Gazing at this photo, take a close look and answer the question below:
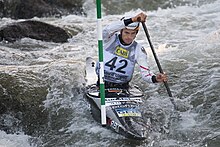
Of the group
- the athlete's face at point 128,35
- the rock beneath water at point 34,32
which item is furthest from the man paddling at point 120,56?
the rock beneath water at point 34,32

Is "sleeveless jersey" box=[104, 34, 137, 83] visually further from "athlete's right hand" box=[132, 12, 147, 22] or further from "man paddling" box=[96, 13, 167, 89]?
"athlete's right hand" box=[132, 12, 147, 22]

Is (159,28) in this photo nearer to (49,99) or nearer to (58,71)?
(58,71)

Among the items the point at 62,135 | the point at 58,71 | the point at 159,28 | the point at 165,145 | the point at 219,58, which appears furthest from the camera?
the point at 159,28

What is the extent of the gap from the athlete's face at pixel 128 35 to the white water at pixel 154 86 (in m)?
1.14

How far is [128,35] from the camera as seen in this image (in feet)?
20.9

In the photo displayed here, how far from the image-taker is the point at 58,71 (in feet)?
25.4

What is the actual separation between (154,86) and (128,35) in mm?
1642

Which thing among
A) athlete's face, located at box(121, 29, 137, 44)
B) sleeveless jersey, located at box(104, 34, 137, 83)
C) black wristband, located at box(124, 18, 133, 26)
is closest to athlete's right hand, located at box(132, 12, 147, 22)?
black wristband, located at box(124, 18, 133, 26)

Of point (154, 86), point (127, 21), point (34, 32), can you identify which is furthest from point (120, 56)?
point (34, 32)

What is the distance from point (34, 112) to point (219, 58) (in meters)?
3.87

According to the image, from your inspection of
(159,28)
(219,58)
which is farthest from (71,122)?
(159,28)

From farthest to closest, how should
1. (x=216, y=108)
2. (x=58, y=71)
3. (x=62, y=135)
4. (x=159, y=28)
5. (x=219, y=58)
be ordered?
(x=159, y=28)
(x=219, y=58)
(x=58, y=71)
(x=216, y=108)
(x=62, y=135)

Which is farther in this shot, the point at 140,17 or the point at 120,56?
the point at 120,56

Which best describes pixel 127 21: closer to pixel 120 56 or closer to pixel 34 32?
pixel 120 56
